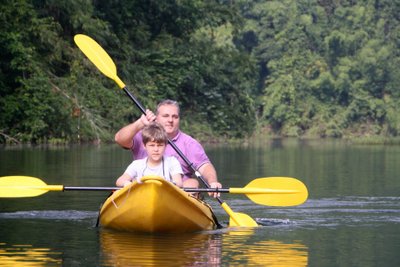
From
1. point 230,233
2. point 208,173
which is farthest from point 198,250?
point 208,173

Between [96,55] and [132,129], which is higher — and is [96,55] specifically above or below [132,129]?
above

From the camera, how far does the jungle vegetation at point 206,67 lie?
29344 millimetres

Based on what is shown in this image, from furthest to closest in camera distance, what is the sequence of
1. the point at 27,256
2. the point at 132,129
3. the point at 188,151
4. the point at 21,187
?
the point at 188,151, the point at 21,187, the point at 132,129, the point at 27,256

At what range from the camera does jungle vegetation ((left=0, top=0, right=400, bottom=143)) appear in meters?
29.3

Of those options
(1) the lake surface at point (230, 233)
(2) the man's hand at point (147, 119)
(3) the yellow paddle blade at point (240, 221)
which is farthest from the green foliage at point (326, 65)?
(2) the man's hand at point (147, 119)

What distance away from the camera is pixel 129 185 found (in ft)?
32.7

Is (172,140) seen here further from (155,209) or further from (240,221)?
(155,209)

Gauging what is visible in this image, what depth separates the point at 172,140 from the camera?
11.4 meters

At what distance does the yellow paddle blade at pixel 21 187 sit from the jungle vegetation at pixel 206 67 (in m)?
17.0

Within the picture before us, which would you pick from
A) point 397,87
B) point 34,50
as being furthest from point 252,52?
point 34,50

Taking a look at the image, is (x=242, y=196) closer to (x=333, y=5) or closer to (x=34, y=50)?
(x=34, y=50)

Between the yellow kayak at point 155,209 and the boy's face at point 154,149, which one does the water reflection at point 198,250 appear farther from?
the boy's face at point 154,149

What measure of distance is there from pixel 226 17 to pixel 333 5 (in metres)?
26.1

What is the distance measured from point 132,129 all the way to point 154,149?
0.55 m
